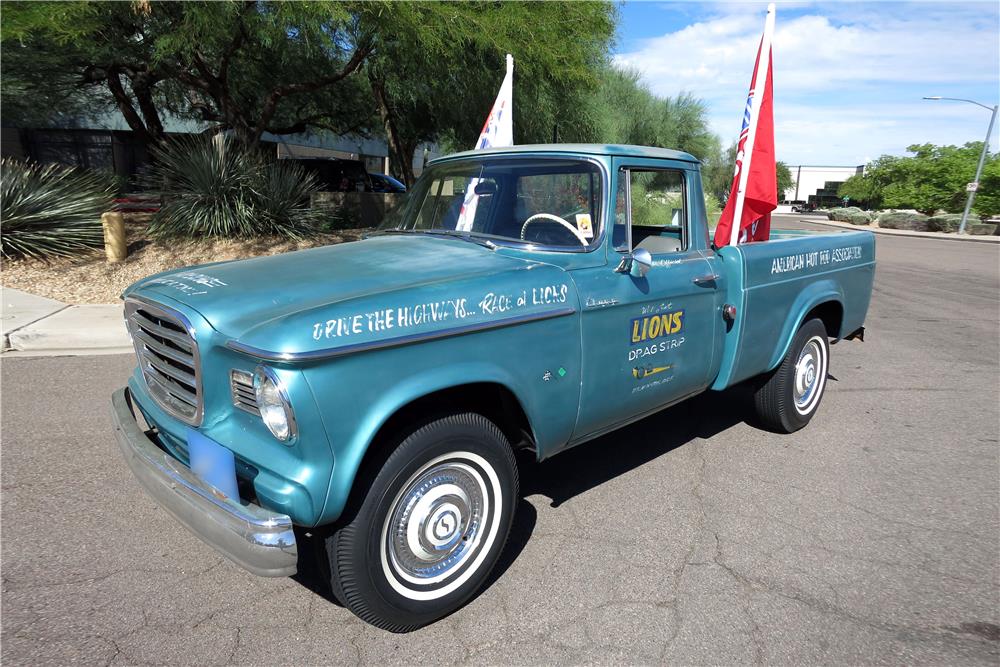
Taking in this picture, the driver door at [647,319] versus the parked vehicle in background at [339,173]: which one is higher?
the parked vehicle in background at [339,173]

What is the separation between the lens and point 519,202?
343 centimetres

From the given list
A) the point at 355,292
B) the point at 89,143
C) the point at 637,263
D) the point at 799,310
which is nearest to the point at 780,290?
the point at 799,310

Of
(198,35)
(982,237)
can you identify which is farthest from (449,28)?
(982,237)

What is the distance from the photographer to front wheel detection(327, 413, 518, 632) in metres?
2.35

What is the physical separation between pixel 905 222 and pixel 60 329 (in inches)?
1608

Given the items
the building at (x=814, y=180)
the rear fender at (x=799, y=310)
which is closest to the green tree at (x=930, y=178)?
the rear fender at (x=799, y=310)

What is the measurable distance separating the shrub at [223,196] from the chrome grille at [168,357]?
8.50m

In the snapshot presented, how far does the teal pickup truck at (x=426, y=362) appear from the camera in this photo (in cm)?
221

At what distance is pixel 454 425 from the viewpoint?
2533mm

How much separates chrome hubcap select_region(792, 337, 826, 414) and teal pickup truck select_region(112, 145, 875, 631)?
995 millimetres

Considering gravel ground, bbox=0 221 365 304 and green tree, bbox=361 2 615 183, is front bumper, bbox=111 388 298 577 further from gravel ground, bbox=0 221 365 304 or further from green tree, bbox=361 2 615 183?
green tree, bbox=361 2 615 183

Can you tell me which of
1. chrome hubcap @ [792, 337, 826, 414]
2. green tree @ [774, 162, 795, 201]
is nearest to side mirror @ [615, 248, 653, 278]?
chrome hubcap @ [792, 337, 826, 414]

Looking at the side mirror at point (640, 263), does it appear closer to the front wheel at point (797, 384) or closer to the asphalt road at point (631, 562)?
the asphalt road at point (631, 562)

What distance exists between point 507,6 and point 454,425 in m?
9.58
